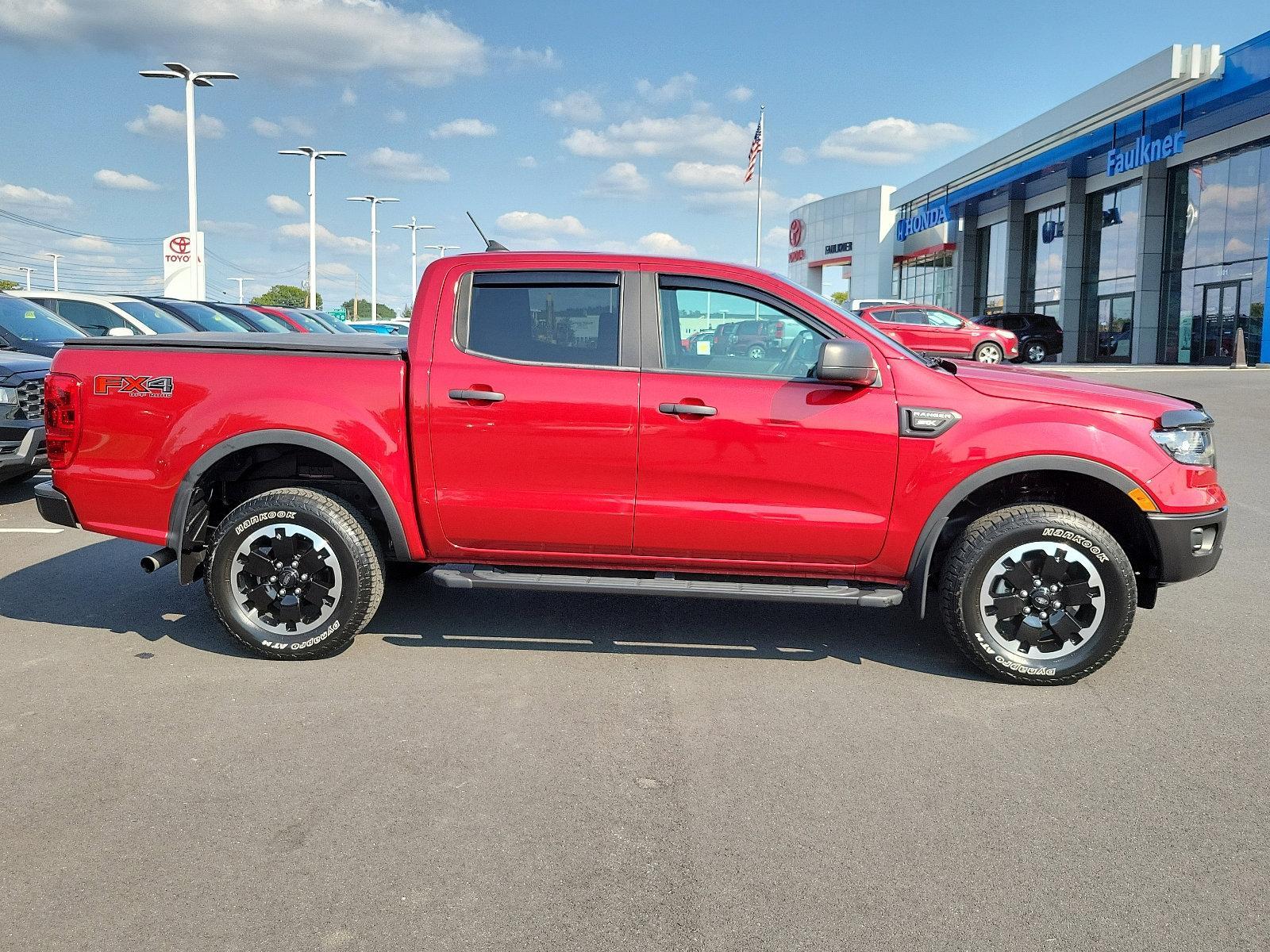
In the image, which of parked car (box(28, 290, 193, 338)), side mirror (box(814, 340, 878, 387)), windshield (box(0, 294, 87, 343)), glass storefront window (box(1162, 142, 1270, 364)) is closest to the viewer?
side mirror (box(814, 340, 878, 387))

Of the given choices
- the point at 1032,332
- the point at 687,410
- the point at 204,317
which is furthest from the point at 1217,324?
the point at 687,410

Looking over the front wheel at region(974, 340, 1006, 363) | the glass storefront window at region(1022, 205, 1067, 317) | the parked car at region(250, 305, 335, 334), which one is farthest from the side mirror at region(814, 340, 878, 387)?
the glass storefront window at region(1022, 205, 1067, 317)

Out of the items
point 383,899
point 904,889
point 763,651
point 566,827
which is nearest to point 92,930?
point 383,899

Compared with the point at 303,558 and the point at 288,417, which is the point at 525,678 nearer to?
the point at 303,558

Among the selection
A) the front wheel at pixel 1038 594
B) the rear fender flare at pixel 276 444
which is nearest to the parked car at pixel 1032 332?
the front wheel at pixel 1038 594

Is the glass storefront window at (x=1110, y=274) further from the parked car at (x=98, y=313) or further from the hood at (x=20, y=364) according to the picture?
the hood at (x=20, y=364)

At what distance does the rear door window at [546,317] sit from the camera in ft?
15.4

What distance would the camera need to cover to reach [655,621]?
550 cm

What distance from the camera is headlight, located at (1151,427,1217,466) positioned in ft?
14.8

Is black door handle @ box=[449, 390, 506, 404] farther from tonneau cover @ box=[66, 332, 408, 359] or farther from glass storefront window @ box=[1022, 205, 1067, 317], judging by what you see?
glass storefront window @ box=[1022, 205, 1067, 317]

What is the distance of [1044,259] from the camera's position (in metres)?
41.8

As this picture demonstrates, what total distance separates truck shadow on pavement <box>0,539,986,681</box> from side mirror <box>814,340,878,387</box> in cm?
141

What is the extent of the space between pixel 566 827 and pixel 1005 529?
7.76 feet

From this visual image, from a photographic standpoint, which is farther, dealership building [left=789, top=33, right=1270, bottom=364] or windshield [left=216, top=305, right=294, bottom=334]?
dealership building [left=789, top=33, right=1270, bottom=364]
